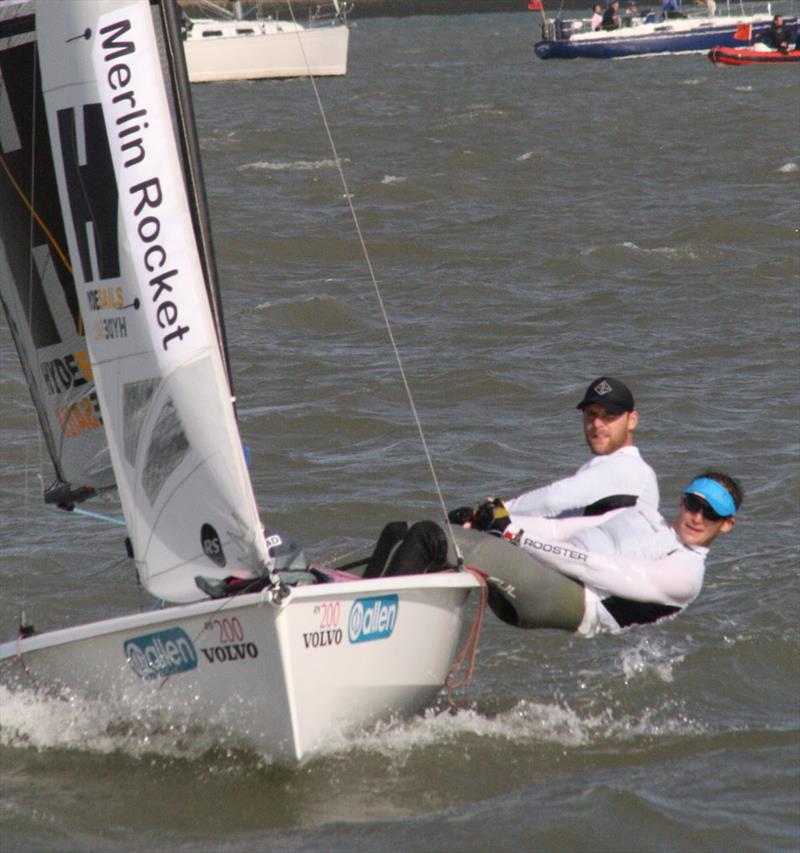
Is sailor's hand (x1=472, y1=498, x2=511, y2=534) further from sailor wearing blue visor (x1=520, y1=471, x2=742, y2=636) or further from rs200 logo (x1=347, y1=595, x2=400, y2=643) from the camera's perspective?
rs200 logo (x1=347, y1=595, x2=400, y2=643)

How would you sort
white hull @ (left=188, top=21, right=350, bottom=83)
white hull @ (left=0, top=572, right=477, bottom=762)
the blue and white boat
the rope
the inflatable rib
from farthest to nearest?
1. the blue and white boat
2. white hull @ (left=188, top=21, right=350, bottom=83)
3. the inflatable rib
4. the rope
5. white hull @ (left=0, top=572, right=477, bottom=762)

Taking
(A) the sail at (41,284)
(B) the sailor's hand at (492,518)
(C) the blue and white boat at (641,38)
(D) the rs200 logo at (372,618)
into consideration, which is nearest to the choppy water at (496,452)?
(D) the rs200 logo at (372,618)

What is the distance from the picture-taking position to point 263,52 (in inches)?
1467

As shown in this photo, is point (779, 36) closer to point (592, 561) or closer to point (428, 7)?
point (592, 561)

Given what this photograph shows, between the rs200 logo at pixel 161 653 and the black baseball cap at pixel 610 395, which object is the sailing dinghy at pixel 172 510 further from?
the black baseball cap at pixel 610 395

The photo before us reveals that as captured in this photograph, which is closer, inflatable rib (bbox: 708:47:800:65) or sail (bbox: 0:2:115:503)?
sail (bbox: 0:2:115:503)

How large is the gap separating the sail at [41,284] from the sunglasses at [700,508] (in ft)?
7.00

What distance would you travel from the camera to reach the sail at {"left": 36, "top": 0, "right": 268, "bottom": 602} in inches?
189

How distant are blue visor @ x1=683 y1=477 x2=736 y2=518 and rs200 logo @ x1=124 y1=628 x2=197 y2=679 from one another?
163 cm

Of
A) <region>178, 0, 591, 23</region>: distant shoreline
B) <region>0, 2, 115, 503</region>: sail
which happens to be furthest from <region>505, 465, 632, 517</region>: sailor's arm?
<region>178, 0, 591, 23</region>: distant shoreline

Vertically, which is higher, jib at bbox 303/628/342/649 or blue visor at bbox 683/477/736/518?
blue visor at bbox 683/477/736/518

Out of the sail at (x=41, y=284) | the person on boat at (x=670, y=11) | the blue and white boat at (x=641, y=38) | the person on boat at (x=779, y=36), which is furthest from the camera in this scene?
the person on boat at (x=670, y=11)

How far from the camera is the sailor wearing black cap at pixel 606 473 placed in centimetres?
527

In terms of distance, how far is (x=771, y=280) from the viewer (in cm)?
1353
